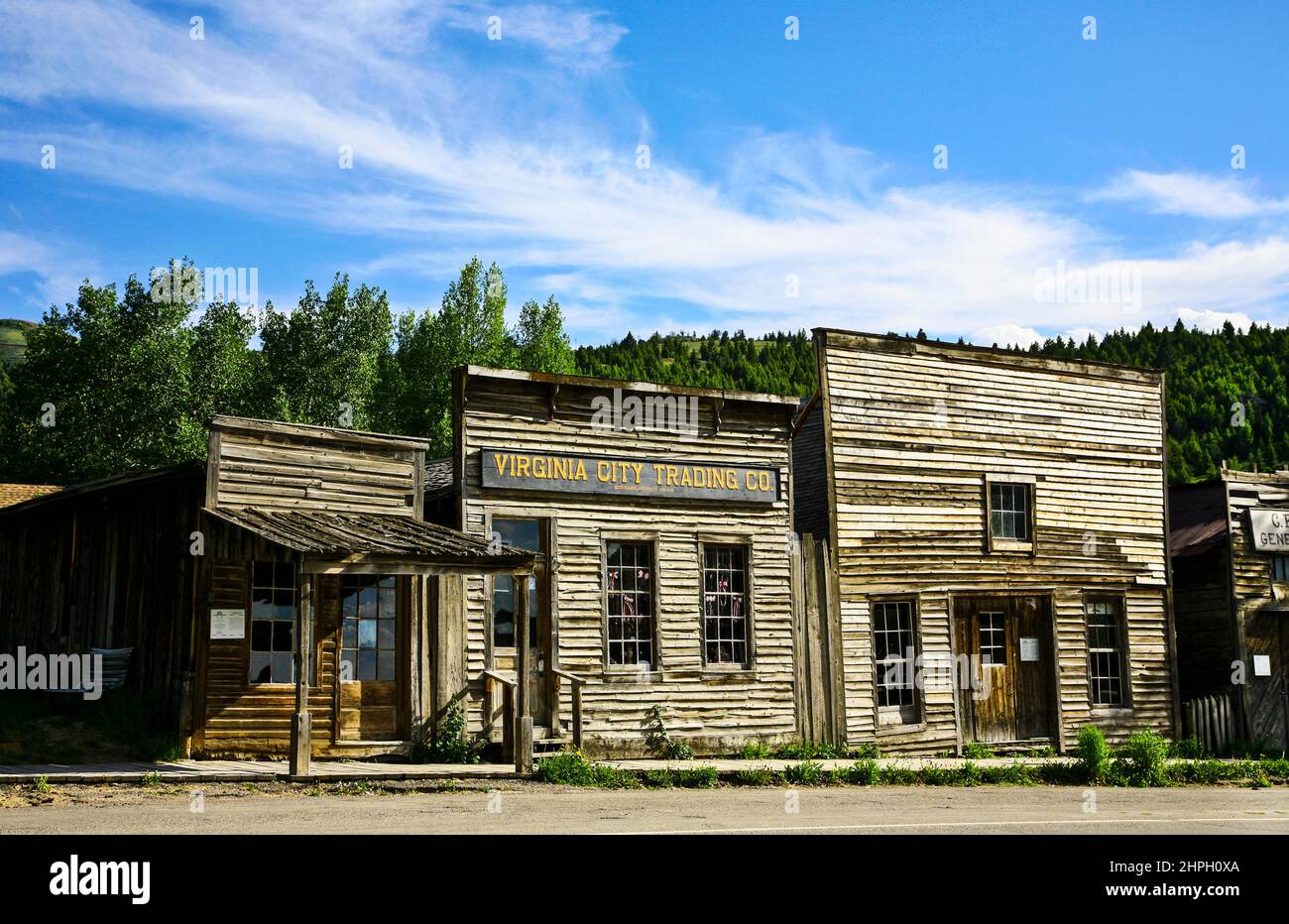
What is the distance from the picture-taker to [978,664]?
71.8 ft

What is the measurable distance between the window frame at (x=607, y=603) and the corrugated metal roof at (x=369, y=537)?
2.56 metres

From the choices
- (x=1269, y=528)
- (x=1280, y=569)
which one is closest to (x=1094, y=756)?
(x=1269, y=528)

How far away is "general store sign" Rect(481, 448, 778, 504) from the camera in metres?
17.9

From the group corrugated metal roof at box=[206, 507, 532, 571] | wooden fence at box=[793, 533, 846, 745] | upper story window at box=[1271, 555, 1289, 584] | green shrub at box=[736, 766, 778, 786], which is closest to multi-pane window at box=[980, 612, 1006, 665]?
wooden fence at box=[793, 533, 846, 745]

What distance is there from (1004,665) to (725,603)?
570 cm

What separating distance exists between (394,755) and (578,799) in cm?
408

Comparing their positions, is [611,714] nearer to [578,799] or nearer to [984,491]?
[578,799]

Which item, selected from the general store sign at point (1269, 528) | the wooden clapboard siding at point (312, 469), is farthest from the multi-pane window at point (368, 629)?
the general store sign at point (1269, 528)

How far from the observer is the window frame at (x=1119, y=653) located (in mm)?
22922

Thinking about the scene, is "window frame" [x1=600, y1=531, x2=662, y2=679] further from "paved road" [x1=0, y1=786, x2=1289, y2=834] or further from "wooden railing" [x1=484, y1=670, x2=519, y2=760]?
"paved road" [x1=0, y1=786, x2=1289, y2=834]

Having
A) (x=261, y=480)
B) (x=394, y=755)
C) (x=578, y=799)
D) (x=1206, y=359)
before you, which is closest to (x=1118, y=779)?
(x=578, y=799)

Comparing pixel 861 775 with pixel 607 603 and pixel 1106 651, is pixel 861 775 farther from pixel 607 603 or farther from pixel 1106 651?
pixel 1106 651

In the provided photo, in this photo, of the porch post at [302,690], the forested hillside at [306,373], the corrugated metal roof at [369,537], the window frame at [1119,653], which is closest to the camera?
the porch post at [302,690]

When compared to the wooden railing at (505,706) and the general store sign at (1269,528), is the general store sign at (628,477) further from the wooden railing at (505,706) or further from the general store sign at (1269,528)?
the general store sign at (1269,528)
